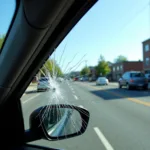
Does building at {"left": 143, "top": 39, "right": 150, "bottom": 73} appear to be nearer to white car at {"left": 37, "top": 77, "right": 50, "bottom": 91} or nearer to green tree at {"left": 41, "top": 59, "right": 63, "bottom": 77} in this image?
white car at {"left": 37, "top": 77, "right": 50, "bottom": 91}

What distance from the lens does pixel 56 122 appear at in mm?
2107

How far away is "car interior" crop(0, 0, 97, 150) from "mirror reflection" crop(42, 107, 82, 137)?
10cm

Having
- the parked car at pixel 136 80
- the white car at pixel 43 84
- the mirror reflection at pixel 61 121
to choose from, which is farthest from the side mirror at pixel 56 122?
the parked car at pixel 136 80

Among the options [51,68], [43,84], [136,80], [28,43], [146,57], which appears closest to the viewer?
[28,43]

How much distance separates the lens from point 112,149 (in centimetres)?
400

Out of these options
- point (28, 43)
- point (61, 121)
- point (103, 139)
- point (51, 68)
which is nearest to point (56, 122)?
point (61, 121)

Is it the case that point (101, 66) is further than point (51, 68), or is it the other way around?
point (101, 66)

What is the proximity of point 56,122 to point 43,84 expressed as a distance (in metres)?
0.51

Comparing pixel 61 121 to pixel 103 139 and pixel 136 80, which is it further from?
pixel 136 80

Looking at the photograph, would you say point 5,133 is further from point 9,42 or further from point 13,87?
point 9,42

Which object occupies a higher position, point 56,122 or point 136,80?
point 56,122

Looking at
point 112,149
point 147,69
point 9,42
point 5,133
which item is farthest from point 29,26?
point 147,69

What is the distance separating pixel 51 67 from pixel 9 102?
0.53 m

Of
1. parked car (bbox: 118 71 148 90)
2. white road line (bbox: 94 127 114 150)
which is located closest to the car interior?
white road line (bbox: 94 127 114 150)
